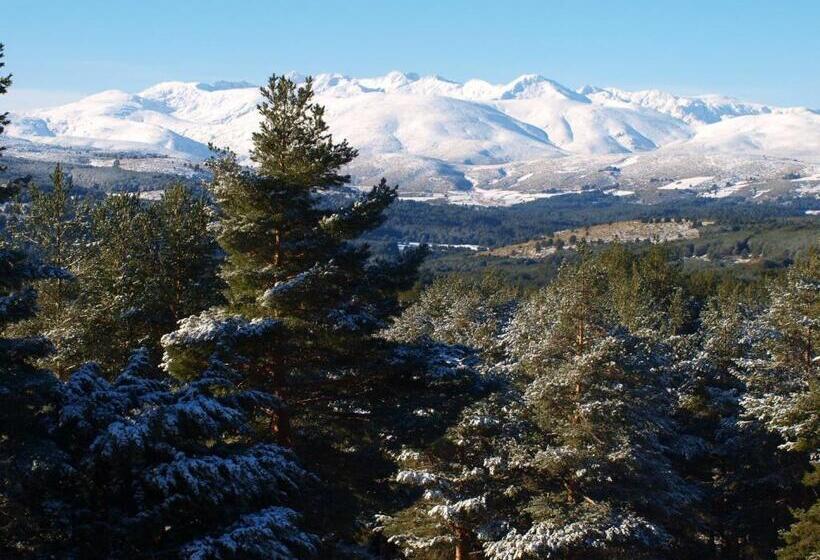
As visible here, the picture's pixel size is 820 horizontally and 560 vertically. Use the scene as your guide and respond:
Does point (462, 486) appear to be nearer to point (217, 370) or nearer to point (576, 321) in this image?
point (576, 321)

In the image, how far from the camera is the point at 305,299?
753 inches

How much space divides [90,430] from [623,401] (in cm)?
1715

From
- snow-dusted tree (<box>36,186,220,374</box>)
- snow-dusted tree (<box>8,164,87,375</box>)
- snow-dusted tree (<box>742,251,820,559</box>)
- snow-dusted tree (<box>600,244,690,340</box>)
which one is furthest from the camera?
snow-dusted tree (<box>600,244,690,340</box>)

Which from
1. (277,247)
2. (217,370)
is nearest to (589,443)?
(277,247)

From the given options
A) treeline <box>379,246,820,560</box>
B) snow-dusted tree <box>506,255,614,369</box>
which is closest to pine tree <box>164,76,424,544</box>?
treeline <box>379,246,820,560</box>

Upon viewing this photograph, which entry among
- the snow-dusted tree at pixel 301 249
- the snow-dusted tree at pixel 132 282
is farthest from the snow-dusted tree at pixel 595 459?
the snow-dusted tree at pixel 132 282

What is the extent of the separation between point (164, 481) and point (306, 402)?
8430 millimetres

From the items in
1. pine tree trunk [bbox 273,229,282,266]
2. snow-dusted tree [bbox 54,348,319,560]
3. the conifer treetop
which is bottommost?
snow-dusted tree [bbox 54,348,319,560]

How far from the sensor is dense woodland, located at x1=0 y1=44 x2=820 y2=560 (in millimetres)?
12953

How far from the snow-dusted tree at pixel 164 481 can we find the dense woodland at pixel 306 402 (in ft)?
0.16

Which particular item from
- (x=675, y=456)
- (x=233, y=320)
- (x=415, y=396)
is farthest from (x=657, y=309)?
(x=233, y=320)

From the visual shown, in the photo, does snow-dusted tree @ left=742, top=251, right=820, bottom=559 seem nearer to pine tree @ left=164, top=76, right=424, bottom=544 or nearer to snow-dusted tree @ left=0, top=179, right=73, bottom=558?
pine tree @ left=164, top=76, right=424, bottom=544

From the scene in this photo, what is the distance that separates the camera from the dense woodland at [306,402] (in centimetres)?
1295

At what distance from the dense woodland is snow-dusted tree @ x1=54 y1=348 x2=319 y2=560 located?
0.05m
